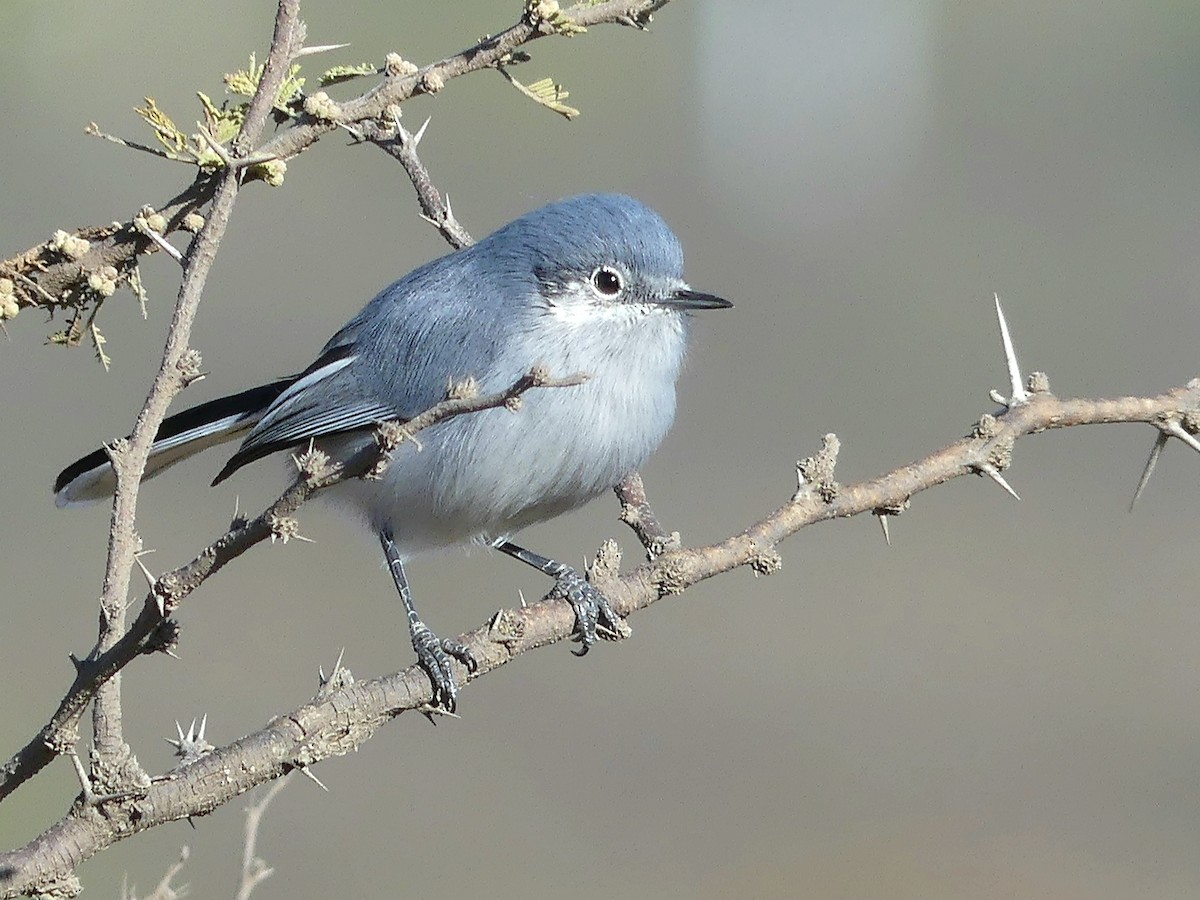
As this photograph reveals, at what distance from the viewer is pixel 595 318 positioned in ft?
12.4

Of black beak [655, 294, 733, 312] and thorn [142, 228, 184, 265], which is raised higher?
black beak [655, 294, 733, 312]

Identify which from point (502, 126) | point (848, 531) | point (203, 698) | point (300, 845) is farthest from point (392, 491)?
point (502, 126)

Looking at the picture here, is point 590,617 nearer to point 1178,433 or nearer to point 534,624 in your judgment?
point 534,624

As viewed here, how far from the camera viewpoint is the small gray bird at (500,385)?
11.7 feet

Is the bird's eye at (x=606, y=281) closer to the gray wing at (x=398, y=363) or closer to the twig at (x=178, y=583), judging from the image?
the gray wing at (x=398, y=363)

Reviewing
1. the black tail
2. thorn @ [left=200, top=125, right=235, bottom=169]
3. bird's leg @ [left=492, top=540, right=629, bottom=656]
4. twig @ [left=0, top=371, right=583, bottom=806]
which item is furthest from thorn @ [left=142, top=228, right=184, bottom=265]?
the black tail

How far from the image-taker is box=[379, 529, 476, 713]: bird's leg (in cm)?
273

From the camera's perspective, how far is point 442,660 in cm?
316

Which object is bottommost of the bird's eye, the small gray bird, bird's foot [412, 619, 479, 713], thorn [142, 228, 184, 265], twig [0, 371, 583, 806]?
twig [0, 371, 583, 806]

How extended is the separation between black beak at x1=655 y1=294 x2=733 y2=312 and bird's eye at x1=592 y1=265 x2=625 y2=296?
0.11m

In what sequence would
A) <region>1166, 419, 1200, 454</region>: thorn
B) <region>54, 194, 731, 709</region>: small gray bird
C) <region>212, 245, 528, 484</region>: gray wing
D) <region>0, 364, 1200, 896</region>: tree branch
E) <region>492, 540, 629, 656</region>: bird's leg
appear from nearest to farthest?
<region>0, 364, 1200, 896</region>: tree branch → <region>1166, 419, 1200, 454</region>: thorn → <region>492, 540, 629, 656</region>: bird's leg → <region>54, 194, 731, 709</region>: small gray bird → <region>212, 245, 528, 484</region>: gray wing

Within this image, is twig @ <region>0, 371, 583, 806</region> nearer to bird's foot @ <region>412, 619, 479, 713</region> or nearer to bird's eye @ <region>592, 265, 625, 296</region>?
bird's foot @ <region>412, 619, 479, 713</region>

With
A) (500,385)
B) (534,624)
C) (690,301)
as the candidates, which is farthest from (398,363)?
(534,624)

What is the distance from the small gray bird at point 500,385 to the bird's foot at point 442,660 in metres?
0.06
